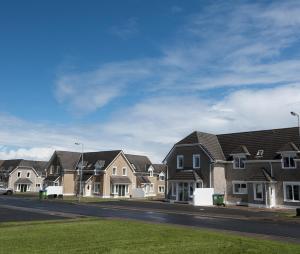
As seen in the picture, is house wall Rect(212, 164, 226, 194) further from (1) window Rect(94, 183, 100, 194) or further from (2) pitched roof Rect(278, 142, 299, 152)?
(1) window Rect(94, 183, 100, 194)

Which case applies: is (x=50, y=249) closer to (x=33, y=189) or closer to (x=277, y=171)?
(x=277, y=171)

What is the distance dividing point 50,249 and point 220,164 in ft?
129

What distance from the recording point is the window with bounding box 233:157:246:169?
160 feet

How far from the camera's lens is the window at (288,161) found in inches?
1729

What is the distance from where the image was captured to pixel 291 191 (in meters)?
43.7

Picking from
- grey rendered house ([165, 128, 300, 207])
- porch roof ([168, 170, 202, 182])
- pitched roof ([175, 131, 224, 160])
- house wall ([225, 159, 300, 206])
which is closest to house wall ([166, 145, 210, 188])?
grey rendered house ([165, 128, 300, 207])

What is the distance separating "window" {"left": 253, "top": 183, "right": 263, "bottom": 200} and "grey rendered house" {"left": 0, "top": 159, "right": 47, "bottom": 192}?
67.1 m

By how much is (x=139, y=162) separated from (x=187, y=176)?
120 ft

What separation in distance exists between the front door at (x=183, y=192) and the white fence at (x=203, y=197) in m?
3.43

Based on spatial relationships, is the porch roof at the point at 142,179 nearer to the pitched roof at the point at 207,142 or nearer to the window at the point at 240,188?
the pitched roof at the point at 207,142

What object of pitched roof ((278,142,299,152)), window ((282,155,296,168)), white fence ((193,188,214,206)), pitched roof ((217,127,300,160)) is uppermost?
pitched roof ((217,127,300,160))

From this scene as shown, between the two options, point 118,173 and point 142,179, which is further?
point 142,179

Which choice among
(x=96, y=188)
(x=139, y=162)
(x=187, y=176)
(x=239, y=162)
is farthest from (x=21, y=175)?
(x=239, y=162)

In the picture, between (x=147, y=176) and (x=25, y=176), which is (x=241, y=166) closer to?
(x=147, y=176)
